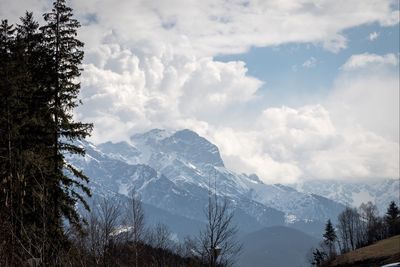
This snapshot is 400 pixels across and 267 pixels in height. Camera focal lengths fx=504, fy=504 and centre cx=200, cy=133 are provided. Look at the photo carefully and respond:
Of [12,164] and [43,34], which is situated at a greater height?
[43,34]

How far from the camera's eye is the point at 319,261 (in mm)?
119125

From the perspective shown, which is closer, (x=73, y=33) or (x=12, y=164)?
(x=12, y=164)

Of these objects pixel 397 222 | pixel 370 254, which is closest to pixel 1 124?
pixel 370 254

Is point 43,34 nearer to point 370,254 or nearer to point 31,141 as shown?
point 31,141

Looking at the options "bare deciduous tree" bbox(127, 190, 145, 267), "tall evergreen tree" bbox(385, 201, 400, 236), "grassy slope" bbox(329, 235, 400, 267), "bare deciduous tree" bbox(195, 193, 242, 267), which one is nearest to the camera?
"bare deciduous tree" bbox(195, 193, 242, 267)

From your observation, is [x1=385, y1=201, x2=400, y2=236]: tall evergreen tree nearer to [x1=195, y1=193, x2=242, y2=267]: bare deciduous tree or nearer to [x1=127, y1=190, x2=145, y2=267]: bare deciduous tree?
[x1=127, y1=190, x2=145, y2=267]: bare deciduous tree

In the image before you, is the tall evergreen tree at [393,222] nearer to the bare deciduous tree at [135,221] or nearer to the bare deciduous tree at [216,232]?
the bare deciduous tree at [135,221]

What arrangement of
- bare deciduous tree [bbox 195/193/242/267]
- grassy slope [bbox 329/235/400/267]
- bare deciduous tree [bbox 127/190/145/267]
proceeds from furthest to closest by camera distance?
grassy slope [bbox 329/235/400/267]
bare deciduous tree [bbox 127/190/145/267]
bare deciduous tree [bbox 195/193/242/267]

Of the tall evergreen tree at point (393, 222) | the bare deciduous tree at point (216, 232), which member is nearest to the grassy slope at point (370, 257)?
the tall evergreen tree at point (393, 222)

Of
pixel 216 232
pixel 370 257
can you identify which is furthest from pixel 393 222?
pixel 216 232

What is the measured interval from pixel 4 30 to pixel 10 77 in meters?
7.48

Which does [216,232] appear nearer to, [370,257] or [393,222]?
[370,257]

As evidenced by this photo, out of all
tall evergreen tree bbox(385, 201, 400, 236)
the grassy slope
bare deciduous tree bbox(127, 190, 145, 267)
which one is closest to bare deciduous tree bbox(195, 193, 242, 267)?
bare deciduous tree bbox(127, 190, 145, 267)

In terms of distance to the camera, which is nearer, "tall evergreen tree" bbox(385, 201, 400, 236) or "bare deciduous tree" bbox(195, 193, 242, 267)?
"bare deciduous tree" bbox(195, 193, 242, 267)
